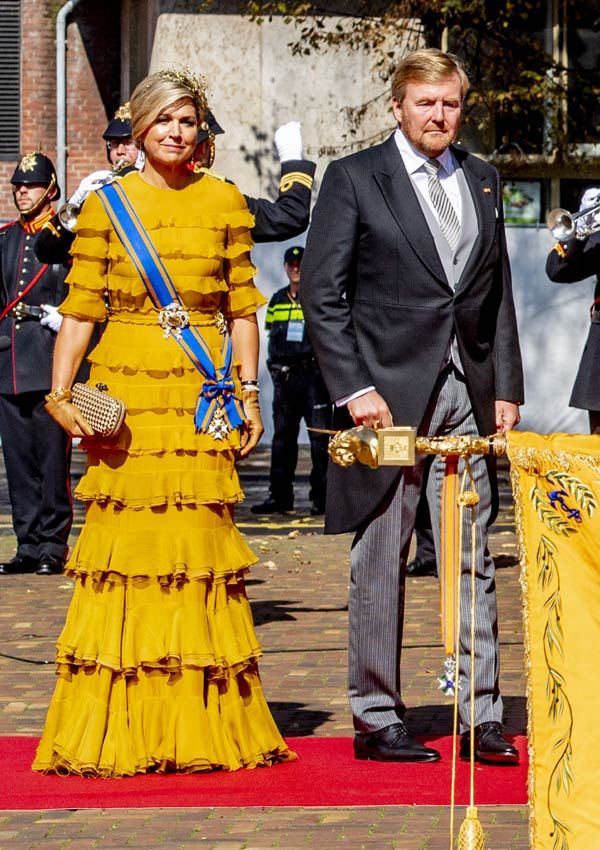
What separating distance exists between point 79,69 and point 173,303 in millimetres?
21933

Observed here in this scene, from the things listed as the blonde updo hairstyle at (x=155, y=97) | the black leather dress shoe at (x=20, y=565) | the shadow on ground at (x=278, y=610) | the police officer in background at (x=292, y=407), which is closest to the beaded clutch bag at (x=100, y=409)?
the blonde updo hairstyle at (x=155, y=97)

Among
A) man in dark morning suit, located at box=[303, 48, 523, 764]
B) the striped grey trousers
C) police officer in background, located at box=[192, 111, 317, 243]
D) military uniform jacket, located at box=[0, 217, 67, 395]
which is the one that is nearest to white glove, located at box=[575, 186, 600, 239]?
police officer in background, located at box=[192, 111, 317, 243]

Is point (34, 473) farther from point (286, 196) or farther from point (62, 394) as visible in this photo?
point (62, 394)

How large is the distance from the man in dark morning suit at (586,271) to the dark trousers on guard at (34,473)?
3673mm

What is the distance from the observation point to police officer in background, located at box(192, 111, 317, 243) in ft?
23.8

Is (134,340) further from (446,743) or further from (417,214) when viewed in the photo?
(446,743)

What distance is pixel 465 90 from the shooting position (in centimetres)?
593

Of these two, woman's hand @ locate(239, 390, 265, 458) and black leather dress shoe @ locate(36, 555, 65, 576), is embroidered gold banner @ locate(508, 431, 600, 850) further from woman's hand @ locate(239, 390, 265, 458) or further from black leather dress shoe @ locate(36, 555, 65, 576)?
black leather dress shoe @ locate(36, 555, 65, 576)

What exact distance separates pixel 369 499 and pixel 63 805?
4.50 feet

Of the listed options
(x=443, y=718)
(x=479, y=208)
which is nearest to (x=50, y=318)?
(x=443, y=718)

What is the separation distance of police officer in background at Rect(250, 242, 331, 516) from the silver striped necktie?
8.90m

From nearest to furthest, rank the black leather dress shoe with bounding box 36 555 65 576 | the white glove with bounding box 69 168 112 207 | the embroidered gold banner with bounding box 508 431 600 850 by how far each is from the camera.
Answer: the embroidered gold banner with bounding box 508 431 600 850 < the white glove with bounding box 69 168 112 207 < the black leather dress shoe with bounding box 36 555 65 576

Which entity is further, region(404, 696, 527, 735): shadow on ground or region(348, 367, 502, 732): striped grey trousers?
region(404, 696, 527, 735): shadow on ground

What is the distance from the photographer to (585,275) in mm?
8398
